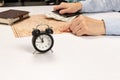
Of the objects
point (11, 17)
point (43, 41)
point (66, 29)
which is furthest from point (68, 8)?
point (43, 41)

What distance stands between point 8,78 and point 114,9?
3.31 ft

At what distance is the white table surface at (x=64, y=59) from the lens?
0.72 metres

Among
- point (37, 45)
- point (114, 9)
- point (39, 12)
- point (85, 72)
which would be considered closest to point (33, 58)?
point (37, 45)

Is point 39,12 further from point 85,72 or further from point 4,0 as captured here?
point 4,0

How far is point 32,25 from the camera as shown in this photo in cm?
118

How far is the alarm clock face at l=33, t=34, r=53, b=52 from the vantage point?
85 centimetres

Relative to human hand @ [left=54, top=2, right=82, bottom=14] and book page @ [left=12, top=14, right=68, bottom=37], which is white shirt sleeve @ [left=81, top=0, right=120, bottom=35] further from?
book page @ [left=12, top=14, right=68, bottom=37]

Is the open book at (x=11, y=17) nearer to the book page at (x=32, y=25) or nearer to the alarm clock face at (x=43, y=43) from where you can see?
the book page at (x=32, y=25)

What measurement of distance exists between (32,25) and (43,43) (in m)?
0.35

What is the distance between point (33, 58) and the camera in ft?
2.72

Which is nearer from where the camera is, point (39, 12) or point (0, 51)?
point (0, 51)

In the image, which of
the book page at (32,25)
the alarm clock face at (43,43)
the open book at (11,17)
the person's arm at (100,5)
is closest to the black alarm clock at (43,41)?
the alarm clock face at (43,43)

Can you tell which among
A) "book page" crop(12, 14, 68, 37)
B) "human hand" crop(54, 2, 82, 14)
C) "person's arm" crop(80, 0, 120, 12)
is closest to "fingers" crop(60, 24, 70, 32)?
"book page" crop(12, 14, 68, 37)

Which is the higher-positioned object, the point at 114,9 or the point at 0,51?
the point at 114,9
